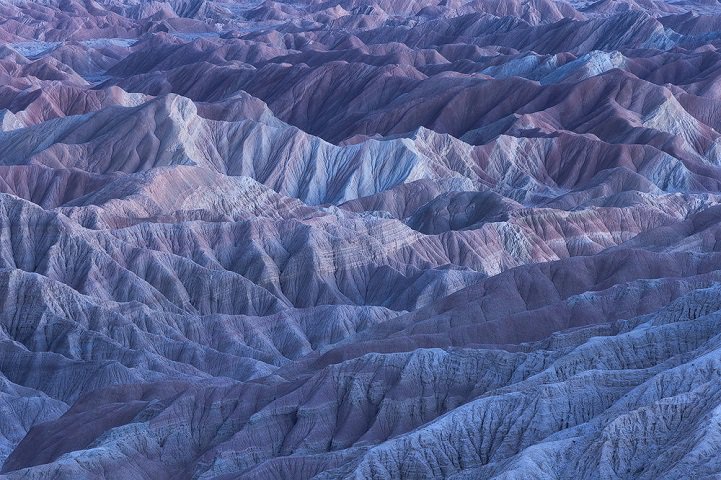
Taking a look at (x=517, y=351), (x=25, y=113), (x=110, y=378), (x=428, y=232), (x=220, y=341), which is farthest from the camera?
(x=25, y=113)

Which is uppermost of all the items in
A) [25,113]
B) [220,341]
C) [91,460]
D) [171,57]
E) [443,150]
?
[91,460]

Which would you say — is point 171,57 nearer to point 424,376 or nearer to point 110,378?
point 110,378

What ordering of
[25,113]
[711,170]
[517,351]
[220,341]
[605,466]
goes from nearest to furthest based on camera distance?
[605,466] → [517,351] → [220,341] → [711,170] → [25,113]

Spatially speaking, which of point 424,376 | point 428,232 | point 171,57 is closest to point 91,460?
point 424,376

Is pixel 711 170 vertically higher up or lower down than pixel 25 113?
higher up

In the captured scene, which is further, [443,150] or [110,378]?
[443,150]

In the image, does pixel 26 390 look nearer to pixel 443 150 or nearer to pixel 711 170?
pixel 443 150

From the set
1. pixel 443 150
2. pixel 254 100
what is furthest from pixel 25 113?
pixel 443 150
